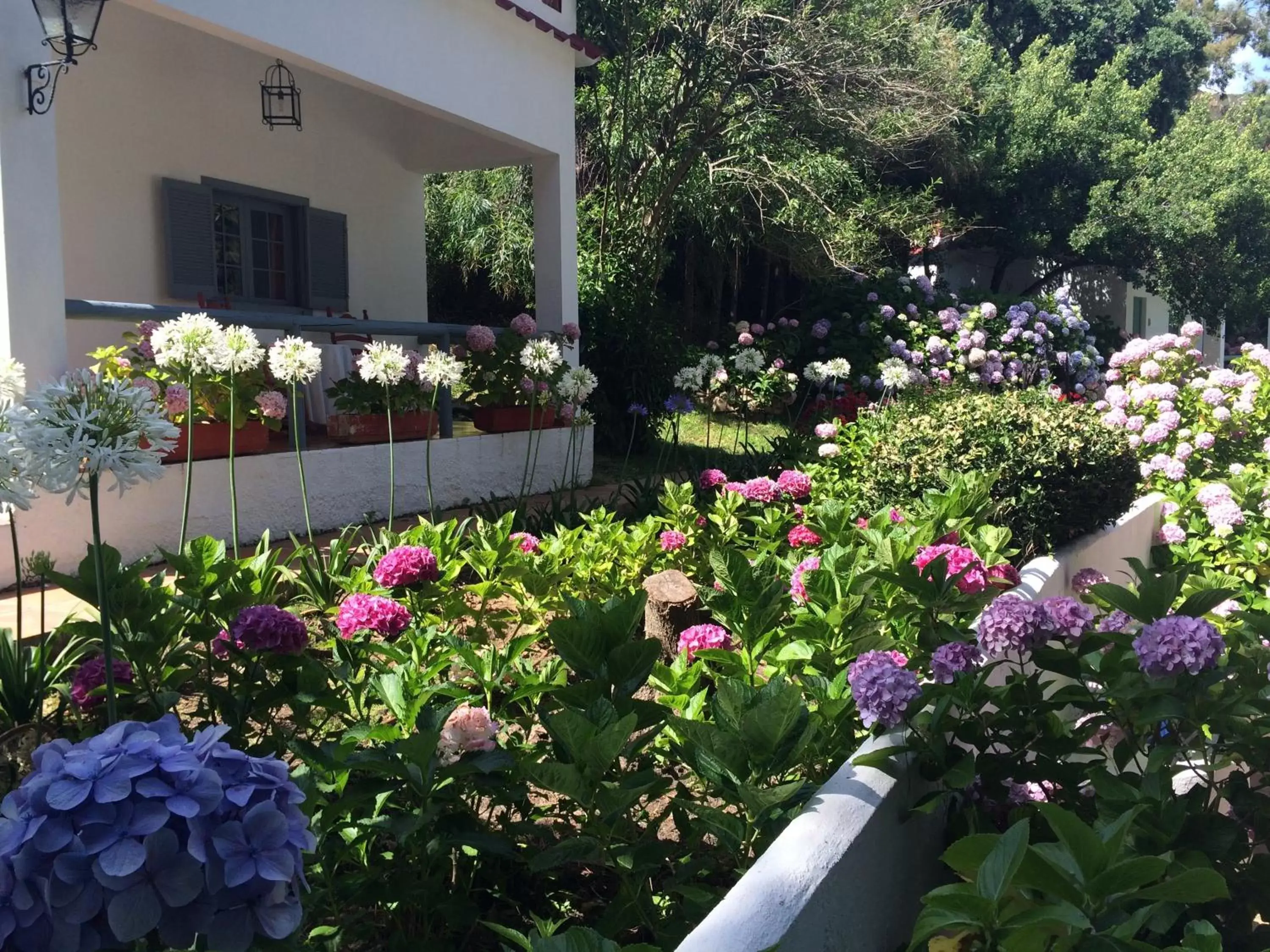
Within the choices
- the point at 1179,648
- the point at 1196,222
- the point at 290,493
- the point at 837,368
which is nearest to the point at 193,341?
the point at 290,493

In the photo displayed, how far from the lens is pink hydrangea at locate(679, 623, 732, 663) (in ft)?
10.5

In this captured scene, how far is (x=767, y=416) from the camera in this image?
12.9m

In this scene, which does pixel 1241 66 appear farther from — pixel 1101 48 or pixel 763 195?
pixel 763 195

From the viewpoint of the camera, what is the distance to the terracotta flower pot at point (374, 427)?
23.1 ft

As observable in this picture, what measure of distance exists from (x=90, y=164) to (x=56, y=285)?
107 inches

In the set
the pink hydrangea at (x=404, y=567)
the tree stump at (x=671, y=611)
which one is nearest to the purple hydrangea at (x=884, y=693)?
the pink hydrangea at (x=404, y=567)

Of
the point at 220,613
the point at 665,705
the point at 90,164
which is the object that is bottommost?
the point at 665,705

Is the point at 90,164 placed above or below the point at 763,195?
below

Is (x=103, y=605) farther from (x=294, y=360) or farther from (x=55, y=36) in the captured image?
(x=55, y=36)

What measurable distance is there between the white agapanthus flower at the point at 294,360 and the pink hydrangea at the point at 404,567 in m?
1.43

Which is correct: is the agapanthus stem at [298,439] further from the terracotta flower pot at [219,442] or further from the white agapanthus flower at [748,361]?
the white agapanthus flower at [748,361]

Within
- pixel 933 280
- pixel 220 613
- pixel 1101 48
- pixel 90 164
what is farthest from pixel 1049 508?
pixel 1101 48

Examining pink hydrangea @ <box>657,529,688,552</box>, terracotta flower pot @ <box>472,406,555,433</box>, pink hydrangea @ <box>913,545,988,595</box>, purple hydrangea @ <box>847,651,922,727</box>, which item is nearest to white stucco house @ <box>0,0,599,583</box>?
terracotta flower pot @ <box>472,406,555,433</box>

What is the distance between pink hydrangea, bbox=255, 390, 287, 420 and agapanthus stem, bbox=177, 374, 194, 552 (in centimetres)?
37
